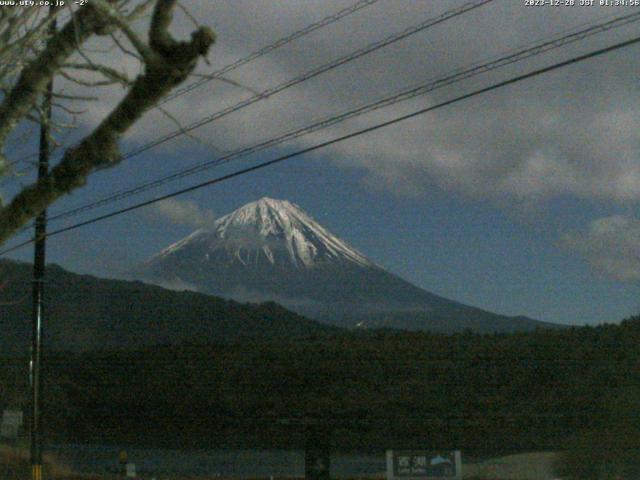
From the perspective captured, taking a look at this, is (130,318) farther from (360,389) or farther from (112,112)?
(112,112)

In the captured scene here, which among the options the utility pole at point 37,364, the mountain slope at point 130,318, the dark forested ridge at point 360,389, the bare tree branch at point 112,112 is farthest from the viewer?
the mountain slope at point 130,318

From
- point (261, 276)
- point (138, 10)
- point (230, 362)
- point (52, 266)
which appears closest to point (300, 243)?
point (261, 276)

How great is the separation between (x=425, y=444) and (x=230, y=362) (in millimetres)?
6382

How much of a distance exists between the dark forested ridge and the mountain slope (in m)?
2.02

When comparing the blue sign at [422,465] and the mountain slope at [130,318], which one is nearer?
the blue sign at [422,465]

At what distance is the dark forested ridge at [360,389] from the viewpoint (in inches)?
815

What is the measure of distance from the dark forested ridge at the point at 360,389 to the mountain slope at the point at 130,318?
2.02 m

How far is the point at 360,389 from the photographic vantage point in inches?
936

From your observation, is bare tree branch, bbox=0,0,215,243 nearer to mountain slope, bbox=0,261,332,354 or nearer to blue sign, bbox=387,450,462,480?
blue sign, bbox=387,450,462,480

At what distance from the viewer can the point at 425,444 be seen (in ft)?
72.7

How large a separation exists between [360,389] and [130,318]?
10.9 m

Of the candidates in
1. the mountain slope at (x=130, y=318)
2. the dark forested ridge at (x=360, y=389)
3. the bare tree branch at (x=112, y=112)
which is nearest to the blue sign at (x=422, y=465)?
the dark forested ridge at (x=360, y=389)

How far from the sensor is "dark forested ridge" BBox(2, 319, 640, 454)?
2070cm

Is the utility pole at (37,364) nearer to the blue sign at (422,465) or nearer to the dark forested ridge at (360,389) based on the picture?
the blue sign at (422,465)
